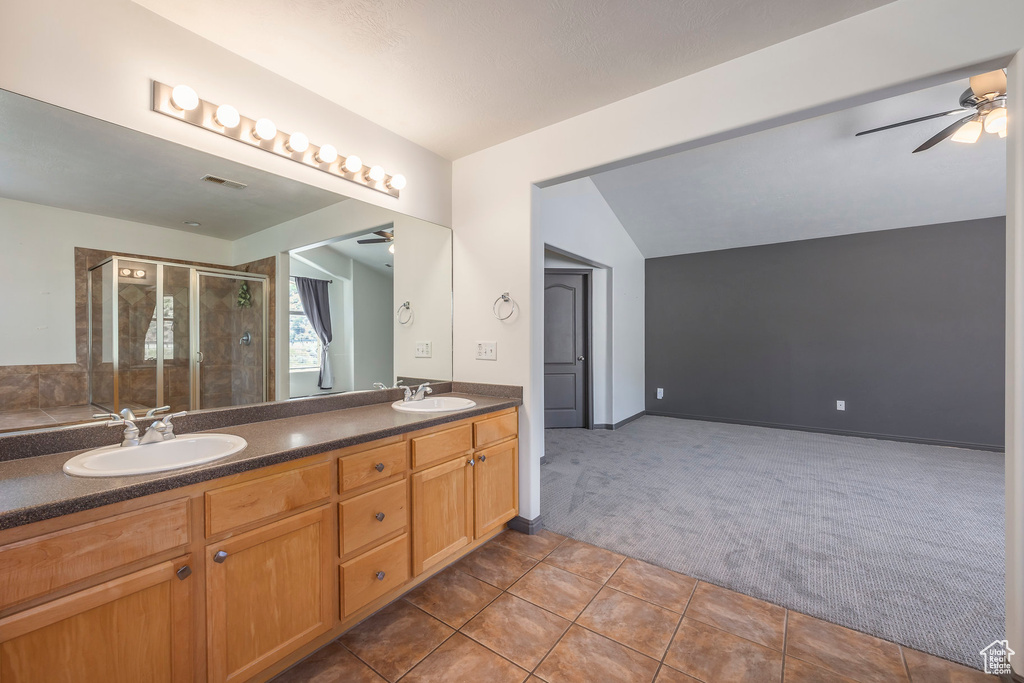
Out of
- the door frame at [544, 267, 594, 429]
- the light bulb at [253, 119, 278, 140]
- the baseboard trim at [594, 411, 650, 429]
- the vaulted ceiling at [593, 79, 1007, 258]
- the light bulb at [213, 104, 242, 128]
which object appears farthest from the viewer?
the baseboard trim at [594, 411, 650, 429]

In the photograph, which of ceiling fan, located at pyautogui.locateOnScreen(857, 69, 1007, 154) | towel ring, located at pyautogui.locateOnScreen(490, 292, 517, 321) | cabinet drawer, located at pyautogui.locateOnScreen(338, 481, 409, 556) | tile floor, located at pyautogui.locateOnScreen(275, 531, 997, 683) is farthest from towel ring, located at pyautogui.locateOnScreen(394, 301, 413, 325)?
ceiling fan, located at pyautogui.locateOnScreen(857, 69, 1007, 154)

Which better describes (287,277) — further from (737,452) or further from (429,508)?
(737,452)

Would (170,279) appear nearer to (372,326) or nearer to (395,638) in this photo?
(372,326)

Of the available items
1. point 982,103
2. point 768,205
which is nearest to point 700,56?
point 982,103

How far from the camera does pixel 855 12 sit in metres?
1.61

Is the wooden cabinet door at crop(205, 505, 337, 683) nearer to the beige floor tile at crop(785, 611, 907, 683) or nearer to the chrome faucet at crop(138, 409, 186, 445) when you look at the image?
the chrome faucet at crop(138, 409, 186, 445)

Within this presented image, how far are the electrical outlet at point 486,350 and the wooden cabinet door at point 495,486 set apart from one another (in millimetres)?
543

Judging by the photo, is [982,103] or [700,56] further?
[982,103]

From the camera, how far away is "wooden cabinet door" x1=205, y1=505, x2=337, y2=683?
1269mm

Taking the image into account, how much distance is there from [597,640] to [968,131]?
3.65 m

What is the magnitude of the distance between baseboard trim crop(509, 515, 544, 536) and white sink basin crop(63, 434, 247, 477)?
5.38 feet

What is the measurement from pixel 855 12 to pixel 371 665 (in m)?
3.05

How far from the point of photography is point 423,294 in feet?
9.02

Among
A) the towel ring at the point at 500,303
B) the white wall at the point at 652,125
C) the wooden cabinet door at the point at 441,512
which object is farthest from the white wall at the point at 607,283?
the wooden cabinet door at the point at 441,512
